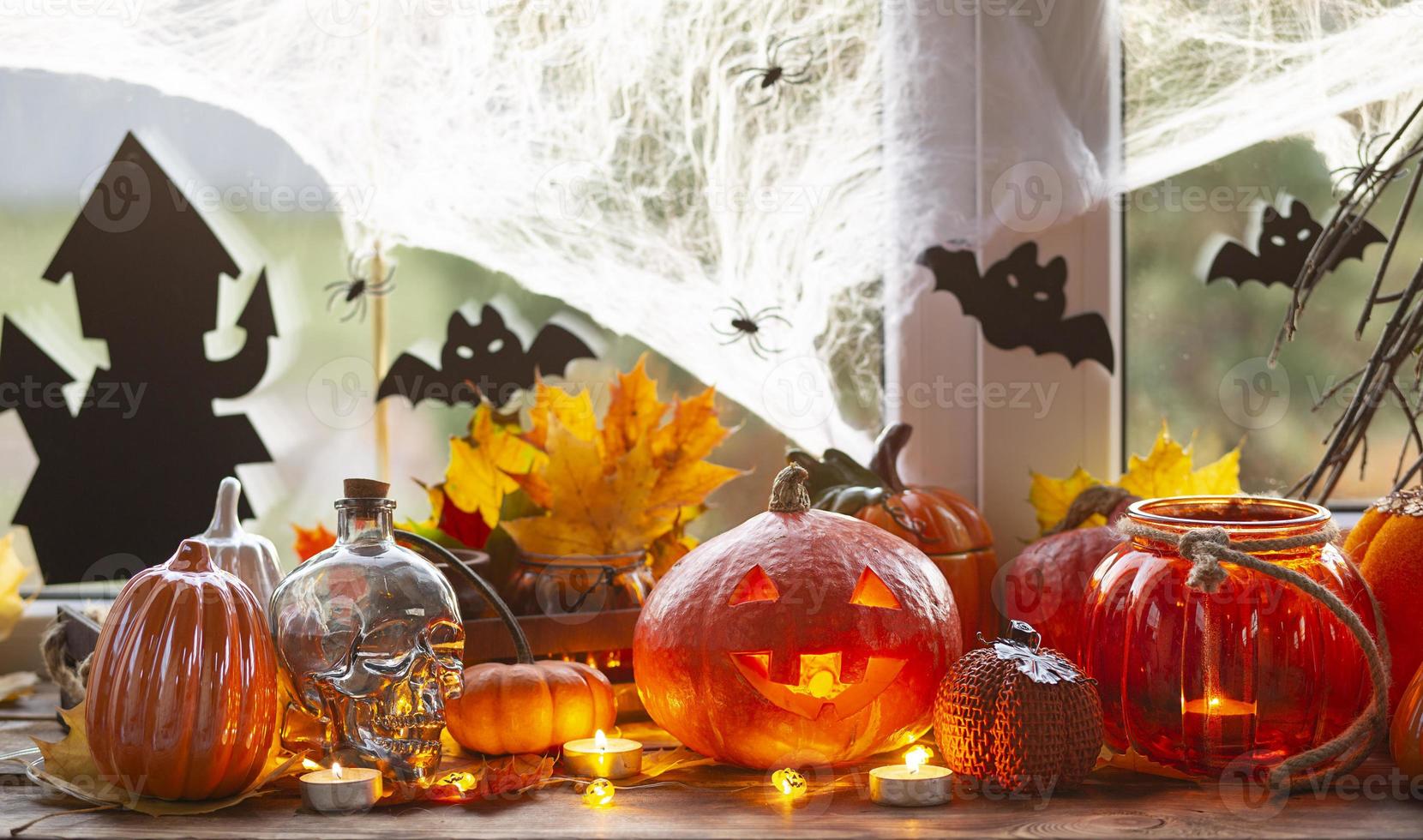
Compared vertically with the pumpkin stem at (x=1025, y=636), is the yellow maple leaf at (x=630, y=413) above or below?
above

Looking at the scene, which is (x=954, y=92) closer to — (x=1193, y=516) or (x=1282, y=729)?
(x=1193, y=516)

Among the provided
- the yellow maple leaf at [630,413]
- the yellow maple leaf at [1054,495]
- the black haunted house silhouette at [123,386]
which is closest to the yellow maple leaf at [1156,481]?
the yellow maple leaf at [1054,495]

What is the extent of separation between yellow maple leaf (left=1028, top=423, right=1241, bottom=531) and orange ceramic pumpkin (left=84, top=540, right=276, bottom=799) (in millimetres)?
856

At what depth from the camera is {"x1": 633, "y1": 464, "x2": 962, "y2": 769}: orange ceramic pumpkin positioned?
0.99m

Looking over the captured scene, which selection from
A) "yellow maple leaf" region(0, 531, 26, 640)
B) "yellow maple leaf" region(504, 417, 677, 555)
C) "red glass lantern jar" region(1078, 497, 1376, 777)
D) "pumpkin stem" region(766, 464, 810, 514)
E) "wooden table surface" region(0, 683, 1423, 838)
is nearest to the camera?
"wooden table surface" region(0, 683, 1423, 838)

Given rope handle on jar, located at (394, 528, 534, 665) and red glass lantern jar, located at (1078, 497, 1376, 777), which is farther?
rope handle on jar, located at (394, 528, 534, 665)

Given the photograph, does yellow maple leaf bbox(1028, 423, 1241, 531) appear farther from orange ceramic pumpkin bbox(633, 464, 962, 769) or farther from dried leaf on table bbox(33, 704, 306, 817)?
dried leaf on table bbox(33, 704, 306, 817)

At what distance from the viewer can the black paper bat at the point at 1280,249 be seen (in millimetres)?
1399

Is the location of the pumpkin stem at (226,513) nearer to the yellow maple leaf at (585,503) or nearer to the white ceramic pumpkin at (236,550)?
the white ceramic pumpkin at (236,550)

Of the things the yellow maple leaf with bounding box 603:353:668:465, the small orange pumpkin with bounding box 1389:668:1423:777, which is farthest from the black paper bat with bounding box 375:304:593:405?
the small orange pumpkin with bounding box 1389:668:1423:777

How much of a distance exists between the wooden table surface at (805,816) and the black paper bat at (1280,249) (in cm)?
63

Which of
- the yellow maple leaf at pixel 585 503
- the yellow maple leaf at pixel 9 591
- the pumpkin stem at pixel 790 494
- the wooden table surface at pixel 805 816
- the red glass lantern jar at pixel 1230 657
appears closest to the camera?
the wooden table surface at pixel 805 816

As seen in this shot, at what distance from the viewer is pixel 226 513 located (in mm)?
1127

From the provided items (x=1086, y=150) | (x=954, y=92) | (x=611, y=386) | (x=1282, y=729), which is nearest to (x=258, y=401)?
(x=611, y=386)
